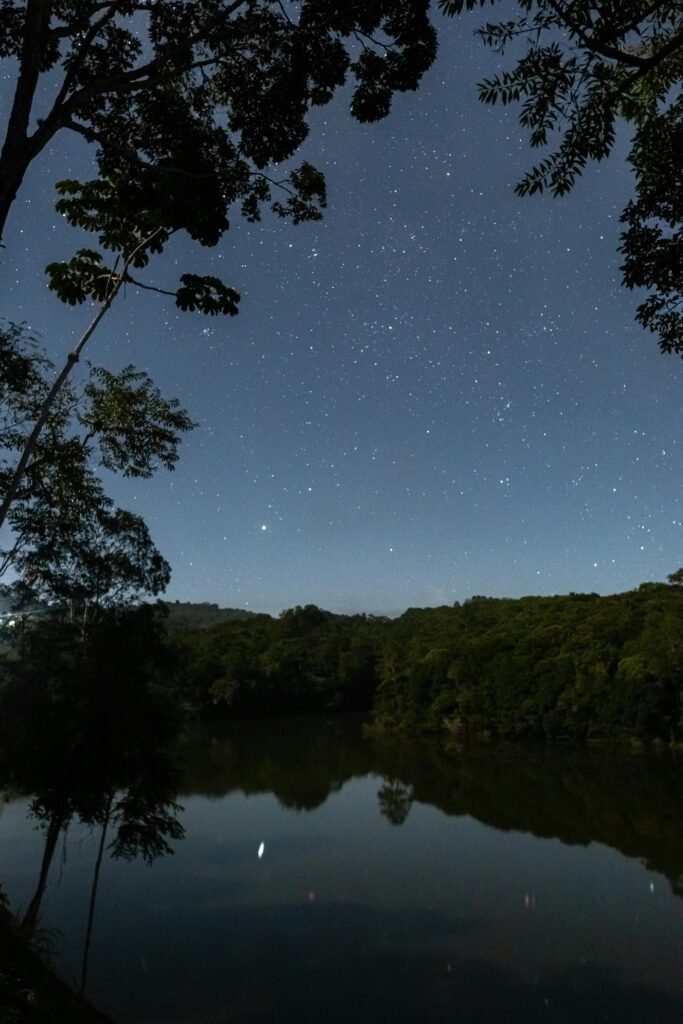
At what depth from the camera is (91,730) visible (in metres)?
14.9

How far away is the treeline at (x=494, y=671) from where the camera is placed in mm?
46250

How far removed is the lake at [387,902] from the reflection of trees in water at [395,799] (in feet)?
0.63

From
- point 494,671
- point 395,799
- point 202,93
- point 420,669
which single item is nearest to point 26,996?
point 202,93

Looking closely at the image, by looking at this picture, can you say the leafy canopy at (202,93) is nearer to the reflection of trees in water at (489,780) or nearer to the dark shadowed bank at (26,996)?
the dark shadowed bank at (26,996)

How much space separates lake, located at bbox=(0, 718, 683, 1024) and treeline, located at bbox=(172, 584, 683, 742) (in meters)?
8.47

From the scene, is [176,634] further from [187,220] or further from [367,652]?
[367,652]

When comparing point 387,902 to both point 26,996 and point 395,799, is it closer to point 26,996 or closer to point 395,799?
point 395,799

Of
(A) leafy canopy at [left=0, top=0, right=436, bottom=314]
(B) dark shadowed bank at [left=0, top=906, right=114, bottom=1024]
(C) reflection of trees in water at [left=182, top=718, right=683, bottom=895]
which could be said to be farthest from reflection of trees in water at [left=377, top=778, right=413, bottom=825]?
(A) leafy canopy at [left=0, top=0, right=436, bottom=314]

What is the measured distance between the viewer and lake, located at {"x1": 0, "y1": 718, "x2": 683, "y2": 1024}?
14.6 metres

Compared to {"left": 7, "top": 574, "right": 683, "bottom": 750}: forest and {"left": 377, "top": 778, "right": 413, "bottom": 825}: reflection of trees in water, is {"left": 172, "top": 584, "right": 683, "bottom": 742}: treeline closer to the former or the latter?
{"left": 7, "top": 574, "right": 683, "bottom": 750}: forest

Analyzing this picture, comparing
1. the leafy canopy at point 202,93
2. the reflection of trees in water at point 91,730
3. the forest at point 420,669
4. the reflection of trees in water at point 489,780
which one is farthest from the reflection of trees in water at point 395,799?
the leafy canopy at point 202,93

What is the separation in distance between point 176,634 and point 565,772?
1136 inches

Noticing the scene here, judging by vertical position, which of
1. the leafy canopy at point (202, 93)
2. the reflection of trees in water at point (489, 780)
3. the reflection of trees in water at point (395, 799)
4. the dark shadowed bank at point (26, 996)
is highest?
the leafy canopy at point (202, 93)

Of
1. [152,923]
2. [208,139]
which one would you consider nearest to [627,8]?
[208,139]
